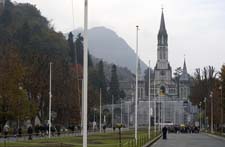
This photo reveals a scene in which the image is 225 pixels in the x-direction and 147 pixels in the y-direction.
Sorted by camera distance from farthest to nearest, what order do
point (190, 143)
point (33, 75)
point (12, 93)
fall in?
point (33, 75)
point (12, 93)
point (190, 143)

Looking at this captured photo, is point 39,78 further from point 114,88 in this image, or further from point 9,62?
point 114,88

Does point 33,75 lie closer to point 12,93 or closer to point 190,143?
point 12,93

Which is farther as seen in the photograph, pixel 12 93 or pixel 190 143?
pixel 12 93

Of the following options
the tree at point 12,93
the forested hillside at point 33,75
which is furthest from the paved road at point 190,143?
the forested hillside at point 33,75

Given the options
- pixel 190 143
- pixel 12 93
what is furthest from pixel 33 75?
pixel 190 143

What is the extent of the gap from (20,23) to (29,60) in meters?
63.3

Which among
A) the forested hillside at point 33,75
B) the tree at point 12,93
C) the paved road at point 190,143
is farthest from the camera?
the forested hillside at point 33,75

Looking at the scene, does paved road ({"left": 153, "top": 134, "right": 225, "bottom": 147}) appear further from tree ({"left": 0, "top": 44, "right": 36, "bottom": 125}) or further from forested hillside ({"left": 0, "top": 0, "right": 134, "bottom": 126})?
forested hillside ({"left": 0, "top": 0, "right": 134, "bottom": 126})

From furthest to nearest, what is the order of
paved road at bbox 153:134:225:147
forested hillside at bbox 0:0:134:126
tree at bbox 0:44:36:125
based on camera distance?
forested hillside at bbox 0:0:134:126
tree at bbox 0:44:36:125
paved road at bbox 153:134:225:147

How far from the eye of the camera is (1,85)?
6825 cm

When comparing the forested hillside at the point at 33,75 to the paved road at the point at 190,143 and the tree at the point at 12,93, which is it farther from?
the paved road at the point at 190,143

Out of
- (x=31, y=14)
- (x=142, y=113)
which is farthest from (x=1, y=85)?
(x=142, y=113)

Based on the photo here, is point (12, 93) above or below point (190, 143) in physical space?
above

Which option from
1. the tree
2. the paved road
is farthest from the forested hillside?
the paved road
